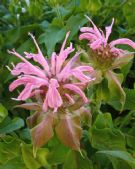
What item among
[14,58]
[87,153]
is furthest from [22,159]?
[14,58]

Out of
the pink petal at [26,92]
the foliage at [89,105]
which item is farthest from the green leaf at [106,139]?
the pink petal at [26,92]

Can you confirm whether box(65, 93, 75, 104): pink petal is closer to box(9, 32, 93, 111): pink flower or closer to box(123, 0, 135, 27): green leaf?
box(9, 32, 93, 111): pink flower

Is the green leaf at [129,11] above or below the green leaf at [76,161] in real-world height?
above

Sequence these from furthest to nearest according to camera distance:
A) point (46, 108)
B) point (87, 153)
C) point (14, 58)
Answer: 1. point (14, 58)
2. point (87, 153)
3. point (46, 108)

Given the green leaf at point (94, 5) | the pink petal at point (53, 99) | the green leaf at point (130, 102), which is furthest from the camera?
the green leaf at point (94, 5)

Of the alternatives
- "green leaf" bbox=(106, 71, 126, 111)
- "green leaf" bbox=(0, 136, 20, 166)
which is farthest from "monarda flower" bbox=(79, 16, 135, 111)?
"green leaf" bbox=(0, 136, 20, 166)

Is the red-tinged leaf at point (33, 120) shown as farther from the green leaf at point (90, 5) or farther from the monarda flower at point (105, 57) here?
the green leaf at point (90, 5)

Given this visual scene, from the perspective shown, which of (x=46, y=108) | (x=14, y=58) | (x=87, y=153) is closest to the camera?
(x=46, y=108)

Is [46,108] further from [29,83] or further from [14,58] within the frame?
[14,58]
